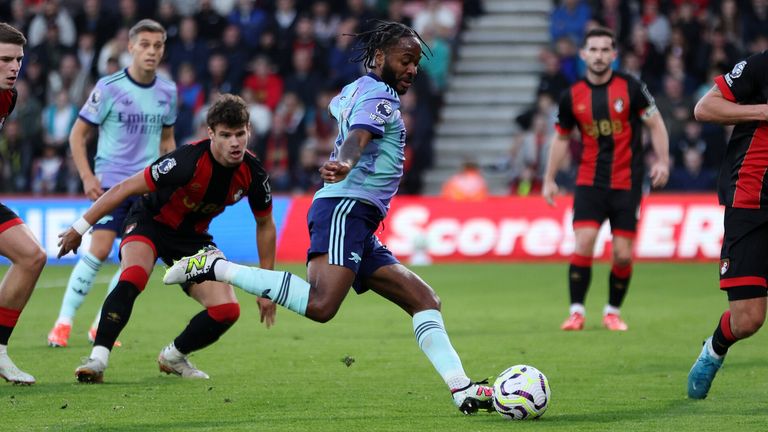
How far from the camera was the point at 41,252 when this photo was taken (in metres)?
8.02

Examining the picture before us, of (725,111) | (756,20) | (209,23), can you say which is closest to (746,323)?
(725,111)

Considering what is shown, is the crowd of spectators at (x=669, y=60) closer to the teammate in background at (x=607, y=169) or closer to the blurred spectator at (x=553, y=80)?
the blurred spectator at (x=553, y=80)

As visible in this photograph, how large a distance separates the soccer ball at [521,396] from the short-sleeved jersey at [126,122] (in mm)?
4724

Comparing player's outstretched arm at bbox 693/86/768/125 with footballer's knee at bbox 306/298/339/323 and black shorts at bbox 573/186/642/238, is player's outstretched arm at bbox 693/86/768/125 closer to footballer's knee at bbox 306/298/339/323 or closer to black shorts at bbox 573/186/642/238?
footballer's knee at bbox 306/298/339/323

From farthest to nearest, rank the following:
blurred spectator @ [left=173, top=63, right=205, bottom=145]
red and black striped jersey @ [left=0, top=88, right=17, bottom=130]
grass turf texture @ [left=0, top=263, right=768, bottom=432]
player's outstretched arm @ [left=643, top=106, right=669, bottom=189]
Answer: blurred spectator @ [left=173, top=63, right=205, bottom=145]
player's outstretched arm @ [left=643, top=106, right=669, bottom=189]
red and black striped jersey @ [left=0, top=88, right=17, bottom=130]
grass turf texture @ [left=0, top=263, right=768, bottom=432]

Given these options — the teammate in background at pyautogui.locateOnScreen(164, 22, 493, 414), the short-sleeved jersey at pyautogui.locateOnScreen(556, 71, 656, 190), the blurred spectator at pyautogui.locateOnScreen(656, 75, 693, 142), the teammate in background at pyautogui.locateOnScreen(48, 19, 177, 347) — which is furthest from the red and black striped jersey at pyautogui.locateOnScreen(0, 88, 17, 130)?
the blurred spectator at pyautogui.locateOnScreen(656, 75, 693, 142)

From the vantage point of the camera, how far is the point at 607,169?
11695 millimetres

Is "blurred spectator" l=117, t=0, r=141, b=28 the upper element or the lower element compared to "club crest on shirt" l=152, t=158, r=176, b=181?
upper

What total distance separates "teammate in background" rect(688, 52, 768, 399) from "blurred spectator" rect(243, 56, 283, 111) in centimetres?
1610

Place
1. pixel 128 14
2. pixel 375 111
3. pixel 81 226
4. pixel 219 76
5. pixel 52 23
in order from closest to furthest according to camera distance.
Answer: pixel 375 111 → pixel 81 226 → pixel 219 76 → pixel 128 14 → pixel 52 23

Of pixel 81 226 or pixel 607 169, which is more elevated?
pixel 607 169

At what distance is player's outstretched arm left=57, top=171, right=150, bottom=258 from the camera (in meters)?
7.45

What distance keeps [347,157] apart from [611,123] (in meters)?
5.68

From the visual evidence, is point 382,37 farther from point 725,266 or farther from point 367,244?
point 725,266
